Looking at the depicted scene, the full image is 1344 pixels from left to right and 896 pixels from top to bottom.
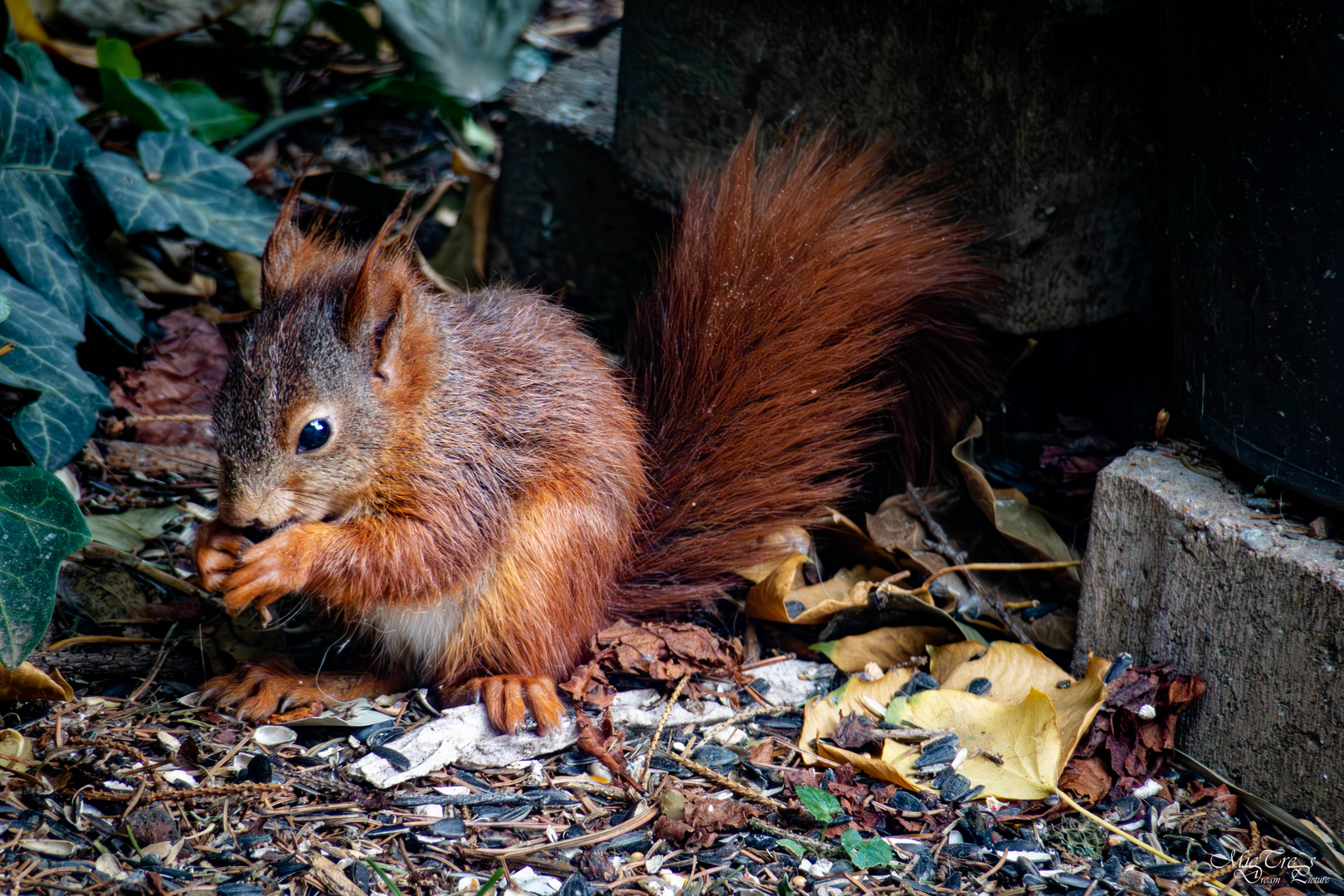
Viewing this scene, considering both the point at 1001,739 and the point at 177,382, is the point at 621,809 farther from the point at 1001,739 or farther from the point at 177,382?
the point at 177,382

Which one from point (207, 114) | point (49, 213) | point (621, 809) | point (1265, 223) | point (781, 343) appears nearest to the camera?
point (1265, 223)

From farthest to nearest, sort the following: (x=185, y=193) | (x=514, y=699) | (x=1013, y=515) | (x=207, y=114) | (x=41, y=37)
→ 1. (x=41, y=37)
2. (x=207, y=114)
3. (x=185, y=193)
4. (x=1013, y=515)
5. (x=514, y=699)

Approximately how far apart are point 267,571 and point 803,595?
3.12 ft

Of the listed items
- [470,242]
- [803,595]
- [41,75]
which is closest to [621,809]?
[803,595]

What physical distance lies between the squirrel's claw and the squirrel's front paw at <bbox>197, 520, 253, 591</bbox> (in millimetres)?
425

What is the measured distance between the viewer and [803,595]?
1.95 metres

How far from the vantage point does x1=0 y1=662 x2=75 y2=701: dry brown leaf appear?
1.55 metres

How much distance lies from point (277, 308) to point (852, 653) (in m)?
1.14

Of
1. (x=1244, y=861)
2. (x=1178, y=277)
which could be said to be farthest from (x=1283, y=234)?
(x=1244, y=861)

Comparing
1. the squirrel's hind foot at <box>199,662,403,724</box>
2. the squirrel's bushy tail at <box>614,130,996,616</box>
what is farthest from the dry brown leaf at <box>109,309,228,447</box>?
the squirrel's bushy tail at <box>614,130,996,616</box>

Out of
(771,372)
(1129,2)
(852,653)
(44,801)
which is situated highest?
(1129,2)

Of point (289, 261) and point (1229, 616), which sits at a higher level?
point (289, 261)

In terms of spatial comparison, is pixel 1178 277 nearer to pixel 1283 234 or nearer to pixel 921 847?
pixel 1283 234

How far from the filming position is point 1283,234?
1.38 metres
